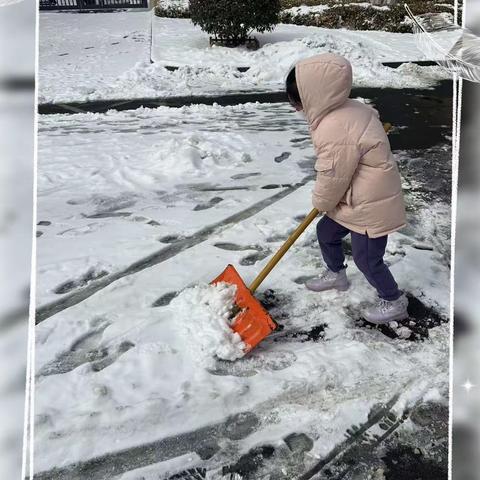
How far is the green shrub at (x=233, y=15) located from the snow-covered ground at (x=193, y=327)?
3.96m

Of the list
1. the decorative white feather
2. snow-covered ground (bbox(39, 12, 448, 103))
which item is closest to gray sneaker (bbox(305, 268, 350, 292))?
the decorative white feather

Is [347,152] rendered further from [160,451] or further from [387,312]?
[160,451]

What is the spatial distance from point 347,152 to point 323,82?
0.85ft

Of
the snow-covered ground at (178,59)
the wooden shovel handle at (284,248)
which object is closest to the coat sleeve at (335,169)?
the wooden shovel handle at (284,248)

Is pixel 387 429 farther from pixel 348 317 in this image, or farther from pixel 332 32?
pixel 332 32

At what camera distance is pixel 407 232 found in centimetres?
276

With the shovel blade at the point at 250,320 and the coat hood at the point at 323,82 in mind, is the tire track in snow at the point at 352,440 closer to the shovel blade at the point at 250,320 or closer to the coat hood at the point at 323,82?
the shovel blade at the point at 250,320

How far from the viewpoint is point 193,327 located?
198 cm

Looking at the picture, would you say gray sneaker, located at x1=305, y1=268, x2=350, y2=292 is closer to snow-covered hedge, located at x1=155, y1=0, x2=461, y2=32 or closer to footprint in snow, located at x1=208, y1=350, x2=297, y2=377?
footprint in snow, located at x1=208, y1=350, x2=297, y2=377

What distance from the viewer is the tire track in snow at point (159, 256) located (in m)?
2.17

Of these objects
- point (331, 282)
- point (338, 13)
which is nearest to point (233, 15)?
point (338, 13)

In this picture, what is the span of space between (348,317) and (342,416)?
21.9 inches

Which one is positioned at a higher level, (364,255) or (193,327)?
(364,255)

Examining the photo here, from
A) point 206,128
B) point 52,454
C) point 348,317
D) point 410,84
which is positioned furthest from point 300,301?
point 410,84
